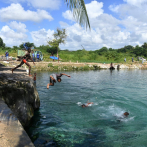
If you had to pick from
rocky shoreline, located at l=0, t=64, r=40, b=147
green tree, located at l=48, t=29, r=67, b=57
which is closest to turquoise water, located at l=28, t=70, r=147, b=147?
rocky shoreline, located at l=0, t=64, r=40, b=147

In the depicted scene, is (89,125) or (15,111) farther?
(89,125)

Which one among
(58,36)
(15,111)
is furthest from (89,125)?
(58,36)

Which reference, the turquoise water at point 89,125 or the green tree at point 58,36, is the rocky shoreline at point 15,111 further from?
the green tree at point 58,36

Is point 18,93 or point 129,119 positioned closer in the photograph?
point 18,93

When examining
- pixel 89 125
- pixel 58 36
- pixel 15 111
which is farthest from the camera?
pixel 58 36

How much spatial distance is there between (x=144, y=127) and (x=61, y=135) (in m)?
3.58

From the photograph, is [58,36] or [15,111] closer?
[15,111]

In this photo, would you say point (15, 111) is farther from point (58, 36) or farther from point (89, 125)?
point (58, 36)

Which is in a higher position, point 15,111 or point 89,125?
point 15,111

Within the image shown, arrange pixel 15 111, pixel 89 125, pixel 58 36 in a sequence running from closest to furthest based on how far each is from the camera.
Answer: pixel 15 111 → pixel 89 125 → pixel 58 36

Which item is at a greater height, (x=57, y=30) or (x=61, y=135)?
(x=57, y=30)

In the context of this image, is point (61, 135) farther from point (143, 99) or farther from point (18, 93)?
point (143, 99)

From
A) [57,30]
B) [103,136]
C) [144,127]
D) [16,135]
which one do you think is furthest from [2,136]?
[57,30]

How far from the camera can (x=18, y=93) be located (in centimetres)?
613
